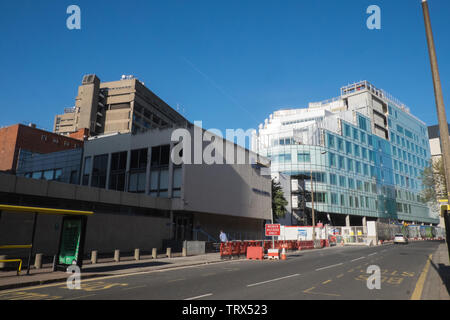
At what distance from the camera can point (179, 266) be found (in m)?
19.0

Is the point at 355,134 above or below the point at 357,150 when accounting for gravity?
above

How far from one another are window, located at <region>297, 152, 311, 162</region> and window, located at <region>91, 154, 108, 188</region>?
42.0 m

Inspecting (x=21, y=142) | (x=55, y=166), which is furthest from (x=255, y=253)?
(x=21, y=142)

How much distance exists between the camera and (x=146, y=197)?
3048 centimetres

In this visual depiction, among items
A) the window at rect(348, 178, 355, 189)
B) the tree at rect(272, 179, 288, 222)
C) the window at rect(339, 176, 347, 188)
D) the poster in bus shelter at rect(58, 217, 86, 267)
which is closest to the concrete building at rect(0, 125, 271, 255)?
the tree at rect(272, 179, 288, 222)

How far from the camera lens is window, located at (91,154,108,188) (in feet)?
129

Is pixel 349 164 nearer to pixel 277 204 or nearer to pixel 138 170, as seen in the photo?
pixel 277 204

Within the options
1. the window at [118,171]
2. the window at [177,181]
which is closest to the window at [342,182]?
the window at [177,181]

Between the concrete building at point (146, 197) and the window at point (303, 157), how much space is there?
20.9 metres

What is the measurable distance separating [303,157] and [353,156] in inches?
619

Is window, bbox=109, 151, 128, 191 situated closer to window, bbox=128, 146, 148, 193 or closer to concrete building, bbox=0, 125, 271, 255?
concrete building, bbox=0, 125, 271, 255
